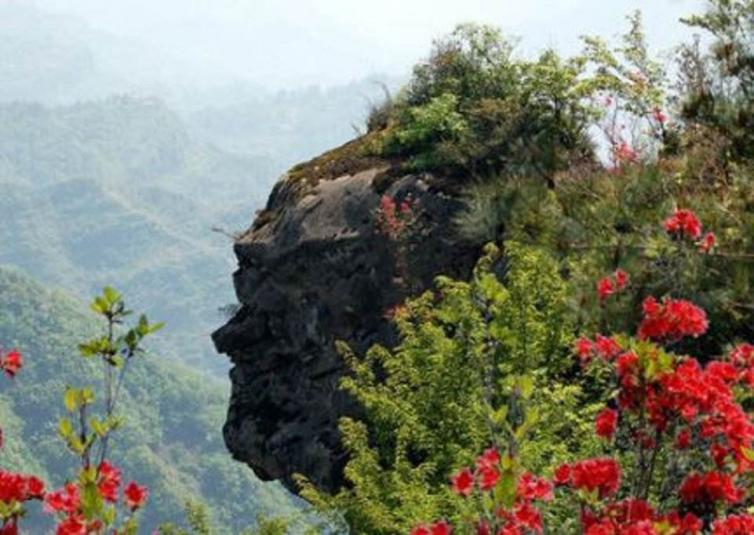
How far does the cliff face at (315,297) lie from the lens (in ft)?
47.5

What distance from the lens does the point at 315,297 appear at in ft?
50.4

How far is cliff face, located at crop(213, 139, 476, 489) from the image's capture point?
47.5 ft

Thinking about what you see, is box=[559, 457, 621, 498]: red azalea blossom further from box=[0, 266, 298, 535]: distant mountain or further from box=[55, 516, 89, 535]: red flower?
box=[0, 266, 298, 535]: distant mountain

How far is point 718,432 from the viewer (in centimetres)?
401

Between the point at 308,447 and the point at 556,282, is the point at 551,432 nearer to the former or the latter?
the point at 556,282

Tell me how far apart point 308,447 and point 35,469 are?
16390cm

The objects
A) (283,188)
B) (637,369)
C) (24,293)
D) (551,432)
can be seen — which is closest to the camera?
(637,369)

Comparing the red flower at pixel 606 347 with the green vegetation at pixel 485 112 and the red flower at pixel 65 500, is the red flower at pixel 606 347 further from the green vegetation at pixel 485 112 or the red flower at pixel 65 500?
the green vegetation at pixel 485 112

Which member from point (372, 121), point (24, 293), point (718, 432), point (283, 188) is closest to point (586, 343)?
point (718, 432)

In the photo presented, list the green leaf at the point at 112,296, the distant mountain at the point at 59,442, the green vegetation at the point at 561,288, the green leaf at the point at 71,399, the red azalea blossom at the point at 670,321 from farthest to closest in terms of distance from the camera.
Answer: the distant mountain at the point at 59,442 < the green vegetation at the point at 561,288 < the red azalea blossom at the point at 670,321 < the green leaf at the point at 112,296 < the green leaf at the point at 71,399

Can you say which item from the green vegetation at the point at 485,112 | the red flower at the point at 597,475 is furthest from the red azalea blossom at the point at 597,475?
the green vegetation at the point at 485,112

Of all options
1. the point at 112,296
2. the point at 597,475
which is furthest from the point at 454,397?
the point at 112,296

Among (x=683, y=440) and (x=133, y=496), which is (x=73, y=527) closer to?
(x=133, y=496)

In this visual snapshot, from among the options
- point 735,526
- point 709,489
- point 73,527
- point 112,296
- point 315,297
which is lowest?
point 73,527
